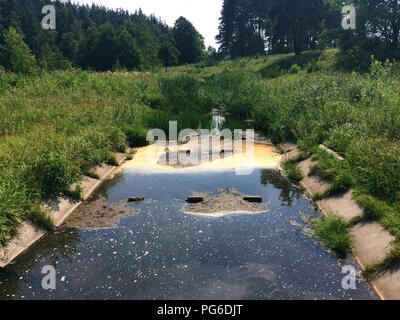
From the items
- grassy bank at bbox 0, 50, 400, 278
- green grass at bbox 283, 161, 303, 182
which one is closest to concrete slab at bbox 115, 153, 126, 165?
grassy bank at bbox 0, 50, 400, 278

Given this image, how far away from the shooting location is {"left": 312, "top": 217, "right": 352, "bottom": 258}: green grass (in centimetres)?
504

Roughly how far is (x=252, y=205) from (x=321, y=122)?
15.0 feet

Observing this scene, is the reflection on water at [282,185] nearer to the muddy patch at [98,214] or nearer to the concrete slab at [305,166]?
the concrete slab at [305,166]

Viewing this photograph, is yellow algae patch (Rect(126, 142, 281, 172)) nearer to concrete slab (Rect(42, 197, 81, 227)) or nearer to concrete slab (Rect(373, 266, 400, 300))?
concrete slab (Rect(42, 197, 81, 227))

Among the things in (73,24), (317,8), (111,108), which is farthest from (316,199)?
(73,24)

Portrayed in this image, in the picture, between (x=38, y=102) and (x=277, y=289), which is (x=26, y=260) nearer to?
(x=277, y=289)

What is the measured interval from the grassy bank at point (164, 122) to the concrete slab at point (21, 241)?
0.48ft

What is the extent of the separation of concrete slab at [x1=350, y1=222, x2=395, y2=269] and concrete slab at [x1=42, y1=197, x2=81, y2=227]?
5615 mm

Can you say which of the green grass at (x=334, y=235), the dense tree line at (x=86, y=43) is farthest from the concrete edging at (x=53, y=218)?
the dense tree line at (x=86, y=43)

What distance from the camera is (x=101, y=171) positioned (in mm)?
8922

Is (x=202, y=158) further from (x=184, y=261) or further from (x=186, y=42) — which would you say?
(x=186, y=42)

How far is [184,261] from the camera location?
193 inches

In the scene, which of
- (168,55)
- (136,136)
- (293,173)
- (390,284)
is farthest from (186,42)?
(390,284)

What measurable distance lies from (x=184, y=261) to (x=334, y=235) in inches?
103
